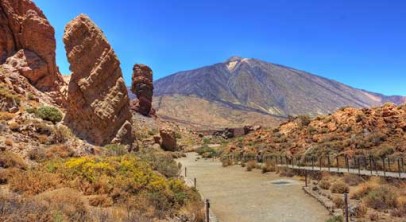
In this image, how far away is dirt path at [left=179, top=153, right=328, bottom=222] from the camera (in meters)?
12.9

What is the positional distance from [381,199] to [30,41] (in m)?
34.2

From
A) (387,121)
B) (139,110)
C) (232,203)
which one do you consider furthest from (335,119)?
(139,110)

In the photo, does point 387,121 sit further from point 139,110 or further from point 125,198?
point 139,110

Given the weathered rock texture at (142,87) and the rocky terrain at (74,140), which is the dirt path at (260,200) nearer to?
the rocky terrain at (74,140)

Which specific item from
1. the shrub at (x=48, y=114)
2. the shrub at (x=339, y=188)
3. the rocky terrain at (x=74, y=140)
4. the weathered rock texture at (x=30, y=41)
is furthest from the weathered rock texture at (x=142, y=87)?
Result: the shrub at (x=339, y=188)

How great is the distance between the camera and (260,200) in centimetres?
1622

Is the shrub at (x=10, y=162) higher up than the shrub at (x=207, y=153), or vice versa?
the shrub at (x=207, y=153)

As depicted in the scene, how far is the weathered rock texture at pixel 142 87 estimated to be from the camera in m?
78.6

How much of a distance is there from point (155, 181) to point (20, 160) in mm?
5124

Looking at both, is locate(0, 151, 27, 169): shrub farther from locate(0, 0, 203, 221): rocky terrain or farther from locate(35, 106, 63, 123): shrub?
locate(35, 106, 63, 123): shrub

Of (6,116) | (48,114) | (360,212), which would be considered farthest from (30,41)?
(360,212)

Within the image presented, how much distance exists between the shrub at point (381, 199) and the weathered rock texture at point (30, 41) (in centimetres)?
3128

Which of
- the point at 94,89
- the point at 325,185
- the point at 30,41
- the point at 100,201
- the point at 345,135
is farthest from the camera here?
the point at 30,41

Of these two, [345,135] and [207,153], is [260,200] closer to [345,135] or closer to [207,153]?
[345,135]
